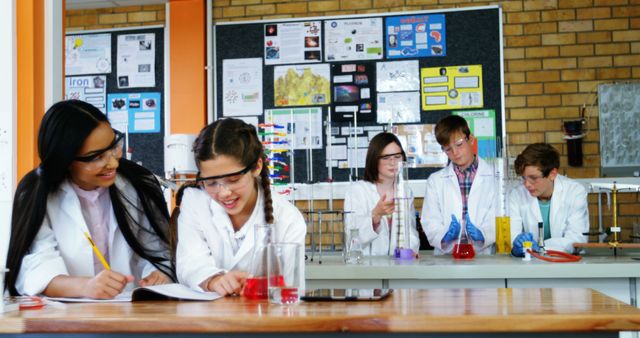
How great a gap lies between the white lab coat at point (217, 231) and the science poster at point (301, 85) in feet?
9.95

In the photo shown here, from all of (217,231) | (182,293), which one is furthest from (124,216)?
(182,293)

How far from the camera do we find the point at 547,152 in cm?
321

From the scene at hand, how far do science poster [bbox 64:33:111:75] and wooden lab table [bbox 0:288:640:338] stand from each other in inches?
164

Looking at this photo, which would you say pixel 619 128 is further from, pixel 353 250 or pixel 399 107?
pixel 353 250

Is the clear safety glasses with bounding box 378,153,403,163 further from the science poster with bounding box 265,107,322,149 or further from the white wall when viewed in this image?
the white wall

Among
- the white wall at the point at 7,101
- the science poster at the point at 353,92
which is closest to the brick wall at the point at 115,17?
the science poster at the point at 353,92

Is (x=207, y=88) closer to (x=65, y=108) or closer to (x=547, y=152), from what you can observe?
(x=547, y=152)

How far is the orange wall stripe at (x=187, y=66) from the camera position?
5.04 metres

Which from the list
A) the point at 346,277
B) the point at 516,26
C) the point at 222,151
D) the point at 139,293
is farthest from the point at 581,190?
the point at 139,293

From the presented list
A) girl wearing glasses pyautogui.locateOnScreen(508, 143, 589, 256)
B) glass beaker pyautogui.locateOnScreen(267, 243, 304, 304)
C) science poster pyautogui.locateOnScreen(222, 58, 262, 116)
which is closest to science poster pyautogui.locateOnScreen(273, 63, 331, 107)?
science poster pyautogui.locateOnScreen(222, 58, 262, 116)

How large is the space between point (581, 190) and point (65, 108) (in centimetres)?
254

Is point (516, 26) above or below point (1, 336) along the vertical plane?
above

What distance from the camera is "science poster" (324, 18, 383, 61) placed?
484 centimetres

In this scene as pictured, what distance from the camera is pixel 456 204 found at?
336 cm
